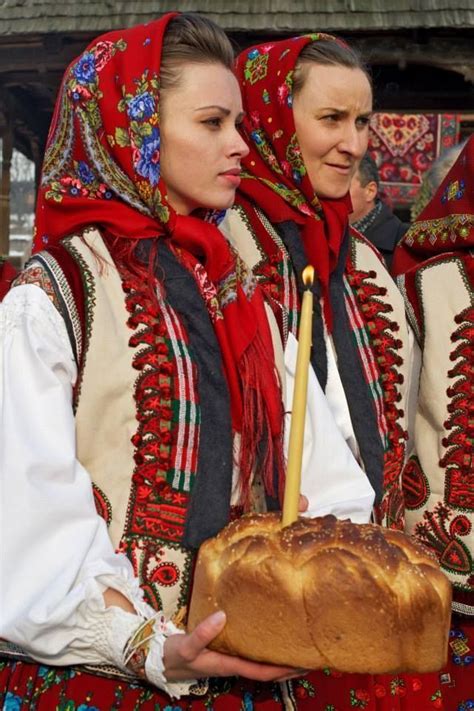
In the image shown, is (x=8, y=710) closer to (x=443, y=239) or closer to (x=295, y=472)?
(x=295, y=472)

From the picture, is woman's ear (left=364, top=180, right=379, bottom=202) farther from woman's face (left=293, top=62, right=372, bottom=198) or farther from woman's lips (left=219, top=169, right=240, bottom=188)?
woman's lips (left=219, top=169, right=240, bottom=188)

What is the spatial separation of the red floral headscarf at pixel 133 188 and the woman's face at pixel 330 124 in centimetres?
85

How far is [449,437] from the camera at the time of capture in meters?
3.11

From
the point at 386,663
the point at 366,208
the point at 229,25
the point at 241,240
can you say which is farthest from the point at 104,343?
the point at 229,25

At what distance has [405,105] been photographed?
8812 millimetres

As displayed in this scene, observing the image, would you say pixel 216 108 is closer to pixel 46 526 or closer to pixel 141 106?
pixel 141 106

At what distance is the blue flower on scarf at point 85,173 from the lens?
7.52ft

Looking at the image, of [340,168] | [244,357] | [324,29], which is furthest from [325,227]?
[324,29]

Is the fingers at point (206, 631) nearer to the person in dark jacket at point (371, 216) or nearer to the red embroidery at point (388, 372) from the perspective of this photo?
the red embroidery at point (388, 372)

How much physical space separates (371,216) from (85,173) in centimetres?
348

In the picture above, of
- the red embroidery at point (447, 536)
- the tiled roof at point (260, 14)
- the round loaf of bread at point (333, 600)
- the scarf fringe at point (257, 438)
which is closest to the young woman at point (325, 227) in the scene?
the red embroidery at point (447, 536)

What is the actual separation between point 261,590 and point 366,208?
4139 millimetres

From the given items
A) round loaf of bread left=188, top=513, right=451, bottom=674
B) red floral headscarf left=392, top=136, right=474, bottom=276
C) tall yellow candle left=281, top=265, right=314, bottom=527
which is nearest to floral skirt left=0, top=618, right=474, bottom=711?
round loaf of bread left=188, top=513, right=451, bottom=674

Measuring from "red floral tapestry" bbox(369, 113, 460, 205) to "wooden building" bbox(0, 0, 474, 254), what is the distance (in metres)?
2.61
